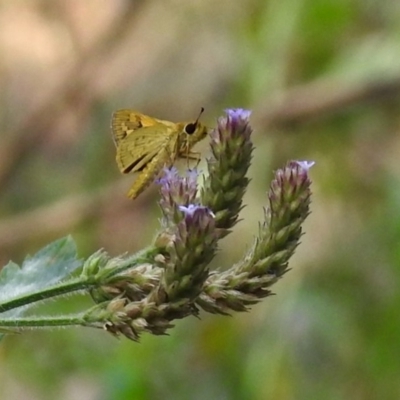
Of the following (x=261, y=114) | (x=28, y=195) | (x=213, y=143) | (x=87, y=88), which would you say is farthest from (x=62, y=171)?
(x=213, y=143)

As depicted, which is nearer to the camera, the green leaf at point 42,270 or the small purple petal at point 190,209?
the small purple petal at point 190,209

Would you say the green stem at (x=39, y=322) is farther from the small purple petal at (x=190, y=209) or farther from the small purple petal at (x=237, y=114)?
the small purple petal at (x=237, y=114)

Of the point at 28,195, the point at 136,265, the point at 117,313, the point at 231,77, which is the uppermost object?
the point at 231,77

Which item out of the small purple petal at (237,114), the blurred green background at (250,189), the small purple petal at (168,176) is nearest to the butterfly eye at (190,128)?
the small purple petal at (168,176)

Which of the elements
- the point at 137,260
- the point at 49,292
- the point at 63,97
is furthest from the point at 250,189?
the point at 49,292

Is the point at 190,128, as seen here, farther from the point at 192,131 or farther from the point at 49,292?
the point at 49,292

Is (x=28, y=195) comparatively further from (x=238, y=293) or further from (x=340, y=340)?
(x=238, y=293)
